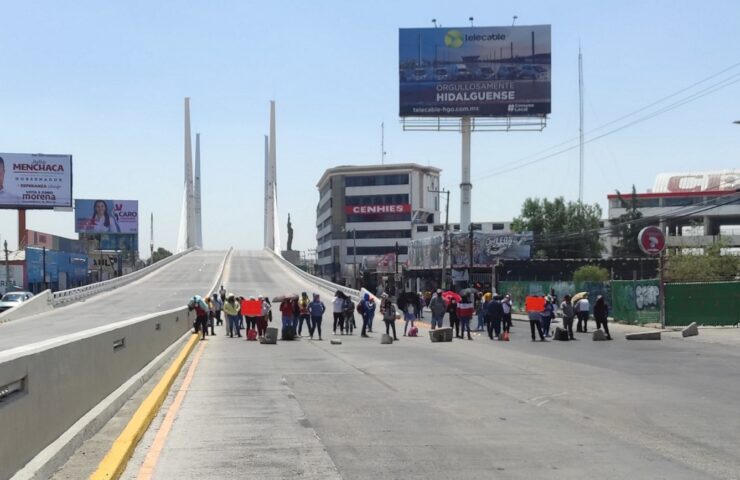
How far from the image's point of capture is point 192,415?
11.4 meters

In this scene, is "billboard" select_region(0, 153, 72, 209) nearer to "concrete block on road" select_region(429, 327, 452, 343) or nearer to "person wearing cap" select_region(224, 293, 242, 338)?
"person wearing cap" select_region(224, 293, 242, 338)

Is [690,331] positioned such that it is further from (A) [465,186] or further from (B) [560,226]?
(B) [560,226]

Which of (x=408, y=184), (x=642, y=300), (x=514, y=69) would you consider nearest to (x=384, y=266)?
(x=408, y=184)

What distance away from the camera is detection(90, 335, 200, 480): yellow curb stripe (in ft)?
24.5

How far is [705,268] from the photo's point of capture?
60.9 meters

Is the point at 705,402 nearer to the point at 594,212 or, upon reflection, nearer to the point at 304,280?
the point at 304,280

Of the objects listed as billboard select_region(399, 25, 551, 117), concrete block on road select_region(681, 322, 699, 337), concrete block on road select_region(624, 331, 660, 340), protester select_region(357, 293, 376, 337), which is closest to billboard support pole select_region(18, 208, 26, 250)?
billboard select_region(399, 25, 551, 117)

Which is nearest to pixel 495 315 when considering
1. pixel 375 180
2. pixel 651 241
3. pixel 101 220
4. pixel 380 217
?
pixel 651 241

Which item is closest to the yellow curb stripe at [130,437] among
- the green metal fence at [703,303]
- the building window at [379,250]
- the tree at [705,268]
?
the green metal fence at [703,303]

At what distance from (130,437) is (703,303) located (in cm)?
2746

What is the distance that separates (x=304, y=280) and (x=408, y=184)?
62.1 meters

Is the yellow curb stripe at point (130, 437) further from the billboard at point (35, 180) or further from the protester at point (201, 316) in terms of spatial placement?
the billboard at point (35, 180)

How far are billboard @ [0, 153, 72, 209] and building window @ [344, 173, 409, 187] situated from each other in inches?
2604

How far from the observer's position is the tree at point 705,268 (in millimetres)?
60594
